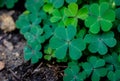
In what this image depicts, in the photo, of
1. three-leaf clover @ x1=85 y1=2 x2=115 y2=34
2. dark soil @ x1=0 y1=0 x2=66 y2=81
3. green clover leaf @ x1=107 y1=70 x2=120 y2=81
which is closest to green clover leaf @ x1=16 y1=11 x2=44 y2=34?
dark soil @ x1=0 y1=0 x2=66 y2=81

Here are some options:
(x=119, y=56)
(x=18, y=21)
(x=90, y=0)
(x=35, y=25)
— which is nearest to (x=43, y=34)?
(x=35, y=25)

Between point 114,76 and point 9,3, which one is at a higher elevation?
point 9,3

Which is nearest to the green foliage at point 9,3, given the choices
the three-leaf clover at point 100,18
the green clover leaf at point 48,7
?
the green clover leaf at point 48,7

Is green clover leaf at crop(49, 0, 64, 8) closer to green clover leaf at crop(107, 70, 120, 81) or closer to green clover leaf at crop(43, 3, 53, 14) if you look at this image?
green clover leaf at crop(43, 3, 53, 14)

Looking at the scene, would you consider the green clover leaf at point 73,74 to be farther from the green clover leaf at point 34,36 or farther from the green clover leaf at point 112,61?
the green clover leaf at point 34,36

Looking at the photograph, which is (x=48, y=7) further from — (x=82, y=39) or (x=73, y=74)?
(x=73, y=74)

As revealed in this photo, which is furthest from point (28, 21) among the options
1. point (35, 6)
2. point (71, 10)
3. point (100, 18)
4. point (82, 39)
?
point (100, 18)

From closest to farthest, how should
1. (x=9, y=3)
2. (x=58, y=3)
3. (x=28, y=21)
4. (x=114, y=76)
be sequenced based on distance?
1. (x=114, y=76)
2. (x=58, y=3)
3. (x=28, y=21)
4. (x=9, y=3)
